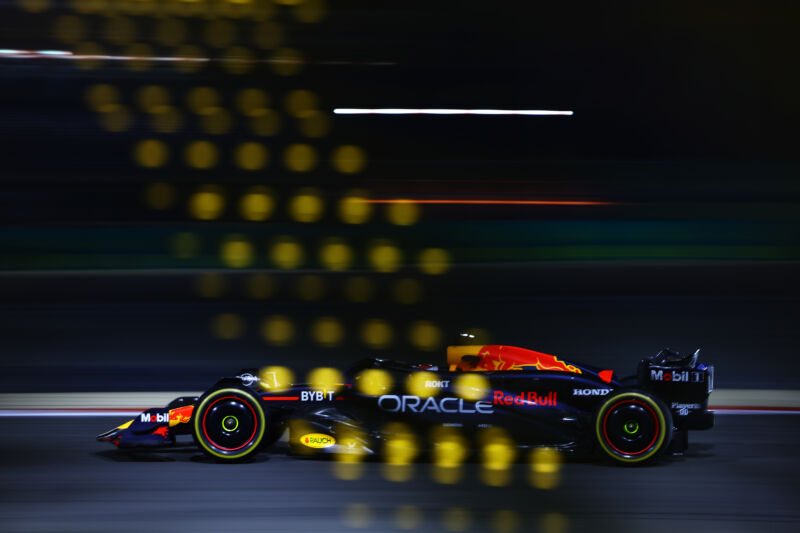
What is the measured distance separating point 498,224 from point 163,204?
25.8 ft

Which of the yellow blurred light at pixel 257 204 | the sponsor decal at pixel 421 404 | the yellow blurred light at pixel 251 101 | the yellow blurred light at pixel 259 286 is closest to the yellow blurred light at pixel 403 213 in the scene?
the yellow blurred light at pixel 257 204

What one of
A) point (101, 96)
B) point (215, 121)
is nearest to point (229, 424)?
point (215, 121)

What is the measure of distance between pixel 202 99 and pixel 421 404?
77.0 ft

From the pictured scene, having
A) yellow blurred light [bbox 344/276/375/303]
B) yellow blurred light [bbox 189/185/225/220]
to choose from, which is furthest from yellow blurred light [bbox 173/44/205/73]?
yellow blurred light [bbox 344/276/375/303]

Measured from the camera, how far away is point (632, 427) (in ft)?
18.2

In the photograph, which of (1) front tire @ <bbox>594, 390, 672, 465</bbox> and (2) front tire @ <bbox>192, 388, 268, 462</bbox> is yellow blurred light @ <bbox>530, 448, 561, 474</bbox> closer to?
(1) front tire @ <bbox>594, 390, 672, 465</bbox>

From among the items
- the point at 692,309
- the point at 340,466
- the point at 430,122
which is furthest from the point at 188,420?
the point at 430,122

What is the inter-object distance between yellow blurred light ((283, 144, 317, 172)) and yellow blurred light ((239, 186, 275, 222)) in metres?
2.55

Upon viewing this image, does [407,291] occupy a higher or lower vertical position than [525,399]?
higher

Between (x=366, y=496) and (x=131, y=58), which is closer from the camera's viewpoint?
(x=366, y=496)

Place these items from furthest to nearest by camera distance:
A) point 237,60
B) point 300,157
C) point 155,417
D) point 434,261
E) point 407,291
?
point 237,60
point 300,157
point 434,261
point 407,291
point 155,417

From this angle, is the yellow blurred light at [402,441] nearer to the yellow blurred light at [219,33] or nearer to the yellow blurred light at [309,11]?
the yellow blurred light at [219,33]

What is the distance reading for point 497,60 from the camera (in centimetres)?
2977

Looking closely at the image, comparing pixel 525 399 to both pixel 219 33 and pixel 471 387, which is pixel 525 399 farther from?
pixel 219 33
